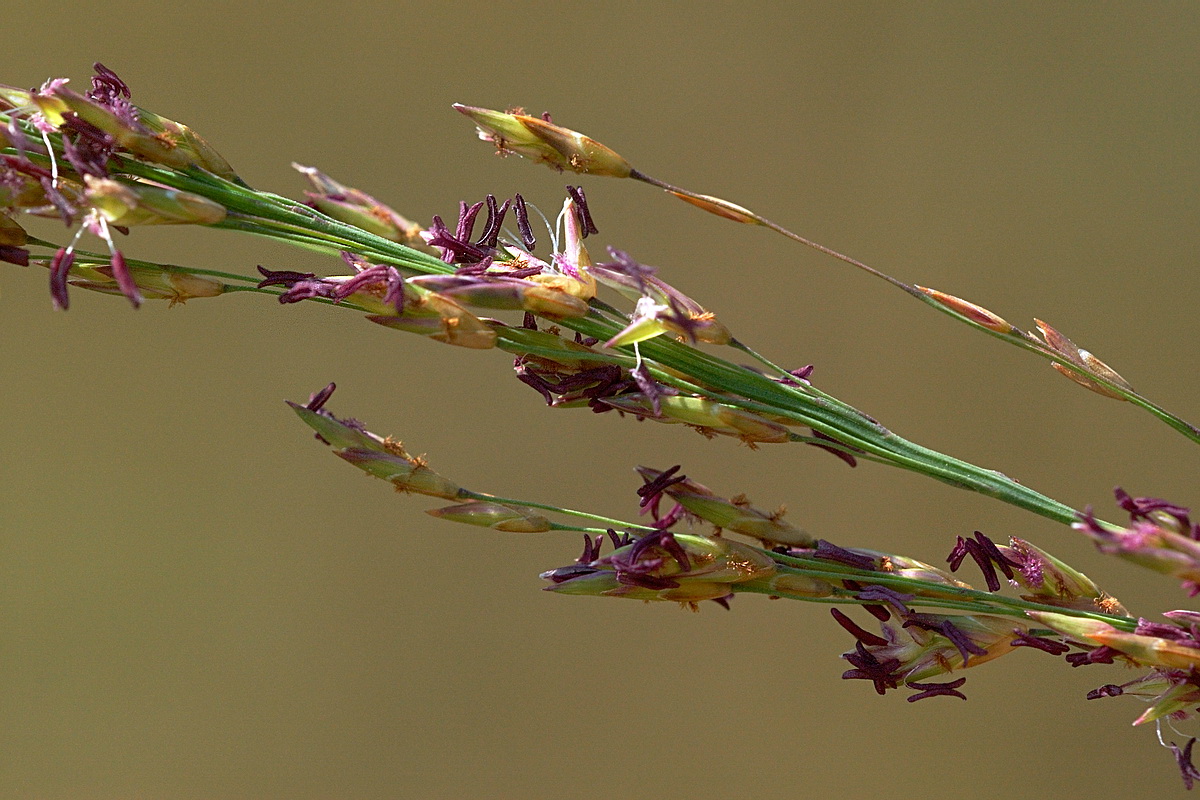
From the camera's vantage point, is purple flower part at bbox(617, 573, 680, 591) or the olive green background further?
the olive green background

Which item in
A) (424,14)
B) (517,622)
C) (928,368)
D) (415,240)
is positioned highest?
(424,14)

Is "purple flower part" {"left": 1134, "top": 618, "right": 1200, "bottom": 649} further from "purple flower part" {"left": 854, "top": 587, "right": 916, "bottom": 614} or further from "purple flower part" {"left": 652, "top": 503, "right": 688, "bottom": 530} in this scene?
"purple flower part" {"left": 652, "top": 503, "right": 688, "bottom": 530}

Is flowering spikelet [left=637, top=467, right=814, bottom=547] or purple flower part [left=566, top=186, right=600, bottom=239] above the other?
purple flower part [left=566, top=186, right=600, bottom=239]

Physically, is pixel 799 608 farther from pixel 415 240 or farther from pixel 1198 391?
pixel 415 240

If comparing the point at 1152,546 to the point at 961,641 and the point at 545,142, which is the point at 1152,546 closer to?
the point at 961,641

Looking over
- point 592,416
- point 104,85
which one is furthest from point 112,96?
point 592,416

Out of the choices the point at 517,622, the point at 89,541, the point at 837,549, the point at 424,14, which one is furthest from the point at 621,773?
the point at 424,14

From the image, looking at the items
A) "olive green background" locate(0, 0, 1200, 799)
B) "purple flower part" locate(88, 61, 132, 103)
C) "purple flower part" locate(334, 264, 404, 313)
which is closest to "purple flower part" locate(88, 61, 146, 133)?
"purple flower part" locate(88, 61, 132, 103)
